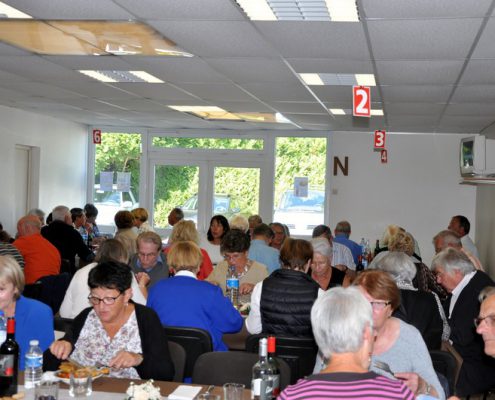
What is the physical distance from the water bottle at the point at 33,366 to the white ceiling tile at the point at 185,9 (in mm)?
2350

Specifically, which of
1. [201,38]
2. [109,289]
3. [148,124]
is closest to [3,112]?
[148,124]

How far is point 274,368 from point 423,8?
2.45 metres

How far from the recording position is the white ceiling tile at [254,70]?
6.52m

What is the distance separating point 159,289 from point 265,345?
1874 millimetres

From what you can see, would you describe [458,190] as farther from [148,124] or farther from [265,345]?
[265,345]

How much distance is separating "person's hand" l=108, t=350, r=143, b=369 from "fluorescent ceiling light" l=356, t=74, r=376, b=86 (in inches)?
172

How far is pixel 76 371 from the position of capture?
3146 mm


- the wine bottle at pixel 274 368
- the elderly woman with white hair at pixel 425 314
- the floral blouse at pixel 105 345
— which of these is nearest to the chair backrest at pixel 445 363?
the elderly woman with white hair at pixel 425 314

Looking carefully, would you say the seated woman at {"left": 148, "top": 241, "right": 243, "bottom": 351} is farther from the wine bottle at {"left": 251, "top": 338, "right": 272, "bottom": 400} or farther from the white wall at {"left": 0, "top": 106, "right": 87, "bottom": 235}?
the white wall at {"left": 0, "top": 106, "right": 87, "bottom": 235}

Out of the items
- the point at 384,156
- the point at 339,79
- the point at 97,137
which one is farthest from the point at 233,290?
the point at 97,137

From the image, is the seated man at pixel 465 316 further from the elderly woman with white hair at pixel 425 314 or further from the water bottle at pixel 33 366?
the water bottle at pixel 33 366

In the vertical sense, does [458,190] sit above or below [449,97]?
below

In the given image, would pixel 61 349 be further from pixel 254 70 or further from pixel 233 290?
pixel 254 70

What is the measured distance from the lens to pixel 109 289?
12.0ft
